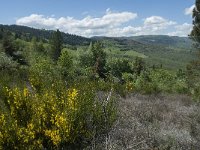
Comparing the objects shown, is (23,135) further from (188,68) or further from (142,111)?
(188,68)

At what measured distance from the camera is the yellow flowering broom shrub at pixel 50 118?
20.5ft

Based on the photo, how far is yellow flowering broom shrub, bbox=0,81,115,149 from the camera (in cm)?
624

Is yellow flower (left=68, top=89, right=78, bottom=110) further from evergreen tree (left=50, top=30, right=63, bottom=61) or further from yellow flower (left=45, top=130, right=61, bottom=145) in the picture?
evergreen tree (left=50, top=30, right=63, bottom=61)

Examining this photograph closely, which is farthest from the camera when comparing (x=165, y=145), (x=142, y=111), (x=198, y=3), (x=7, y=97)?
(x=198, y=3)

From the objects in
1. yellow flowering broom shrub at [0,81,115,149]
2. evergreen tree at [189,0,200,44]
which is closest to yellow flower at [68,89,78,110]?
yellow flowering broom shrub at [0,81,115,149]

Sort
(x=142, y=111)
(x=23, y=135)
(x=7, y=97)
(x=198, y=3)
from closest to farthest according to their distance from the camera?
1. (x=23, y=135)
2. (x=7, y=97)
3. (x=142, y=111)
4. (x=198, y=3)

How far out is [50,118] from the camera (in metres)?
6.99

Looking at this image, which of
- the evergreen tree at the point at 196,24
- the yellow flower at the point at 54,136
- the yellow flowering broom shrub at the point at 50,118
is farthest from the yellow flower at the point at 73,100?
the evergreen tree at the point at 196,24

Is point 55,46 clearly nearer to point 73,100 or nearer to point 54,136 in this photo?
point 73,100

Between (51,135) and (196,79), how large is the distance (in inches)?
1052

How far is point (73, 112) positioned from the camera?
269 inches

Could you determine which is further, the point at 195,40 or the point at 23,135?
the point at 195,40

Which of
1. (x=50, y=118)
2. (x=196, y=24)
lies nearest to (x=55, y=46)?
(x=196, y=24)

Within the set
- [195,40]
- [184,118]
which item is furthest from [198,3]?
Answer: [184,118]
